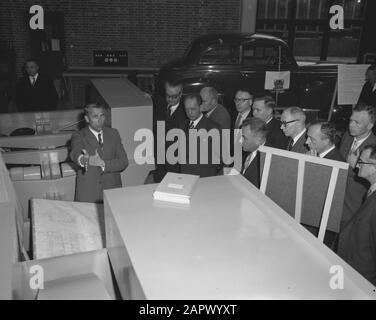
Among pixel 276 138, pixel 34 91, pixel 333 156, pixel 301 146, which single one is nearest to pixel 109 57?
pixel 34 91

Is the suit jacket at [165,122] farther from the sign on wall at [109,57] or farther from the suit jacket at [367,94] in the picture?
the sign on wall at [109,57]

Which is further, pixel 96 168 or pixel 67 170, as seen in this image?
pixel 67 170

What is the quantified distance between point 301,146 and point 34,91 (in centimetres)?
479

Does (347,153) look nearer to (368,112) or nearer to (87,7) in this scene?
(368,112)

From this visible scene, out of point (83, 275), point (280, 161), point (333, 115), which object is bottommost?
point (333, 115)

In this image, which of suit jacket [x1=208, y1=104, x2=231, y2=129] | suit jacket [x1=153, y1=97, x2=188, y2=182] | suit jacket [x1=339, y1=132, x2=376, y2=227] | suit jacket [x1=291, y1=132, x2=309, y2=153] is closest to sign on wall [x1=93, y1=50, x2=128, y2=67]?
suit jacket [x1=153, y1=97, x2=188, y2=182]

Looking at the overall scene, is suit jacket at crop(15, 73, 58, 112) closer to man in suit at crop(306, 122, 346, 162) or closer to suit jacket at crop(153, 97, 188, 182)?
suit jacket at crop(153, 97, 188, 182)

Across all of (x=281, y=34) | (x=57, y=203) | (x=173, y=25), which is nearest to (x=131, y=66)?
(x=173, y=25)

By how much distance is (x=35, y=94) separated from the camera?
6.64 m

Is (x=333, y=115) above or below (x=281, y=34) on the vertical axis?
below

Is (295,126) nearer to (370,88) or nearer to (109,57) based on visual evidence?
(370,88)

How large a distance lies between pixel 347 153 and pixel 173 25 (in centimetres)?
915
